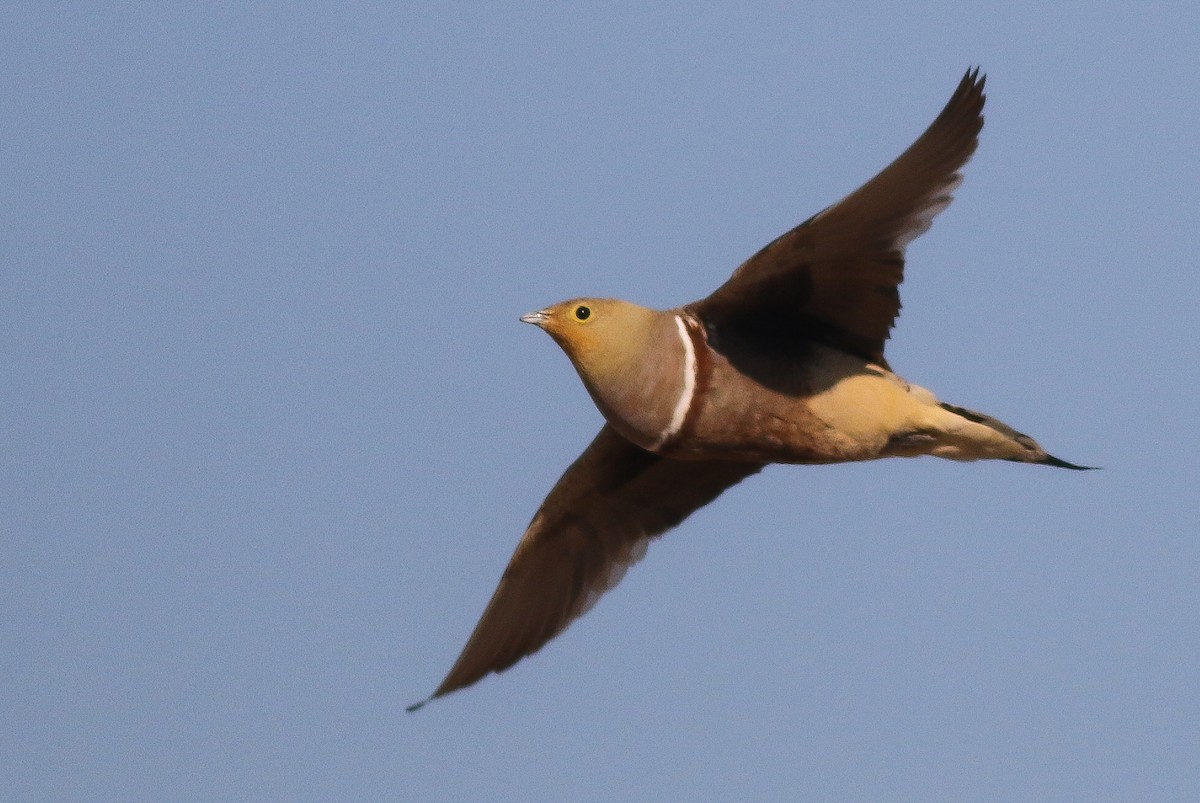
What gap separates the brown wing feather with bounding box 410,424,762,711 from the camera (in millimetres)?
9516

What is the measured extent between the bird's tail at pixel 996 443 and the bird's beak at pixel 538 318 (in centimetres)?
186

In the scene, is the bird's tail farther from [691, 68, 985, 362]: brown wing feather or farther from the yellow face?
the yellow face

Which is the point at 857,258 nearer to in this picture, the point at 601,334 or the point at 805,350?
the point at 805,350

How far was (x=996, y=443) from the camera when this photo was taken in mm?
8562

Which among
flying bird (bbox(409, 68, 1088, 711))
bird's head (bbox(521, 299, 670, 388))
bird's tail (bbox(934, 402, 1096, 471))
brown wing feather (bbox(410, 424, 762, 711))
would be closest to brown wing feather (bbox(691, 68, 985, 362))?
flying bird (bbox(409, 68, 1088, 711))

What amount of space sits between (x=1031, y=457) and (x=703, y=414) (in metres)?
1.69

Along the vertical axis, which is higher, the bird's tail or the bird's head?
the bird's head

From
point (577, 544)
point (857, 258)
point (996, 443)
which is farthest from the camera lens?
point (577, 544)

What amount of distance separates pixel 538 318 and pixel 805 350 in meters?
1.24

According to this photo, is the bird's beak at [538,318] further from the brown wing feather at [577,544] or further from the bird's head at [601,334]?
the brown wing feather at [577,544]

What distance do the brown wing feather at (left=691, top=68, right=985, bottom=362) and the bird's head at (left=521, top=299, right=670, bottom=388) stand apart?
378 millimetres

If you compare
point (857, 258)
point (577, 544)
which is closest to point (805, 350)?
point (857, 258)

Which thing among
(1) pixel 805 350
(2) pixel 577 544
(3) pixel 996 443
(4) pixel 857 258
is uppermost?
(4) pixel 857 258

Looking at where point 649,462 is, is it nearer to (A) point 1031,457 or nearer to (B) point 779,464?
(B) point 779,464
